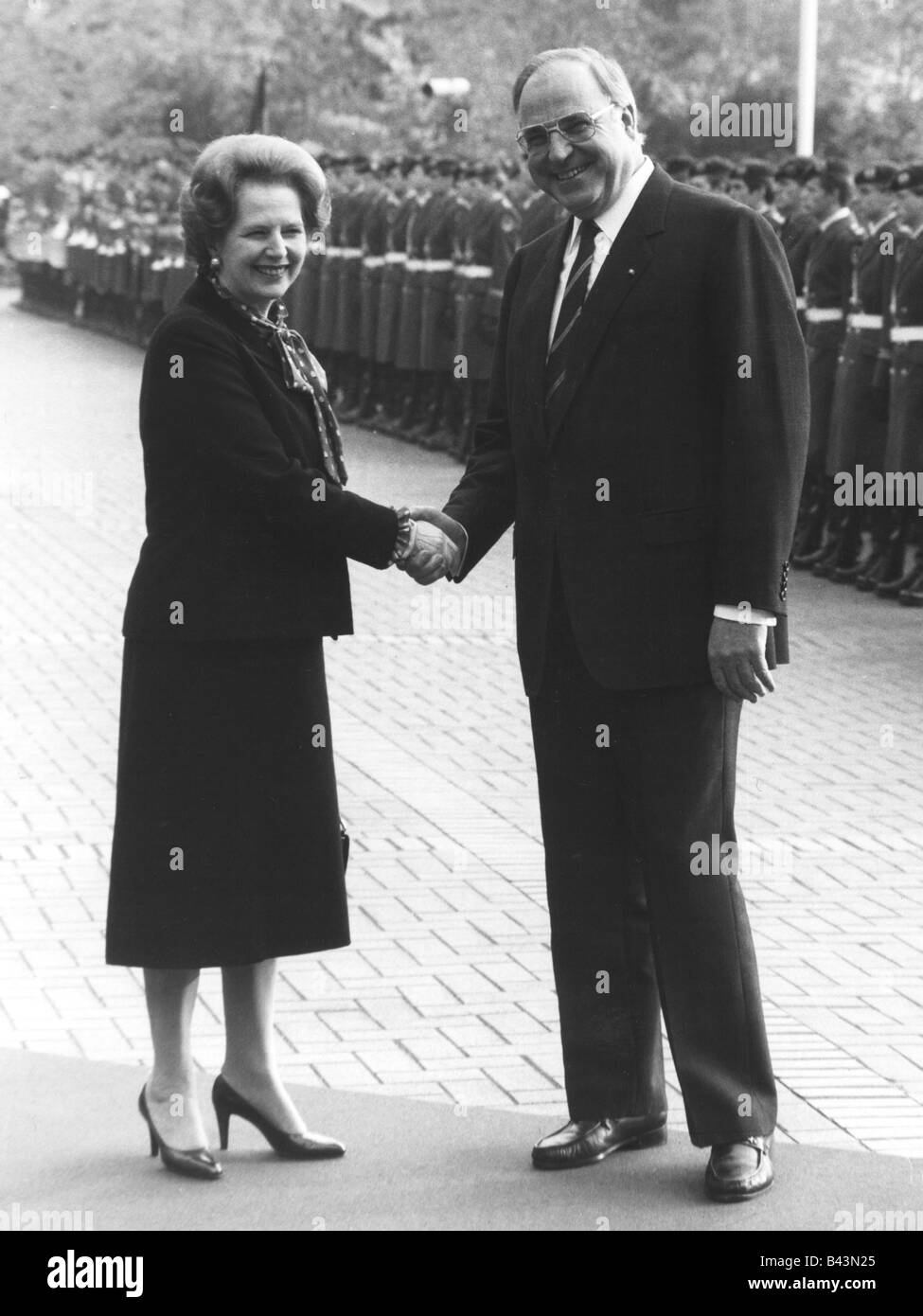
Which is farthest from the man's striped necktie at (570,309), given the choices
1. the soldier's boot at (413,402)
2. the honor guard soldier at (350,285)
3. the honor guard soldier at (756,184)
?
→ the honor guard soldier at (350,285)

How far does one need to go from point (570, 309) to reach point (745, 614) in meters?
0.64

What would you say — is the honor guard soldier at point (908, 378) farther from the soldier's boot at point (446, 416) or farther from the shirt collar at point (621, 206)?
the shirt collar at point (621, 206)

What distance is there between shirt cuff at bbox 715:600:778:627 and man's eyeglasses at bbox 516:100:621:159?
82 cm

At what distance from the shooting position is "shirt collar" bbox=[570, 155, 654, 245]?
4.64 meters

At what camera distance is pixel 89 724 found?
934cm

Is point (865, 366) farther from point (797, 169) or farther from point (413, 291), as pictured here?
point (413, 291)

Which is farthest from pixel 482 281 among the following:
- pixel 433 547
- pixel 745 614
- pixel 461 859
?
pixel 745 614

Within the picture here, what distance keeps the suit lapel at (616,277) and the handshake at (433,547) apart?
1.24ft

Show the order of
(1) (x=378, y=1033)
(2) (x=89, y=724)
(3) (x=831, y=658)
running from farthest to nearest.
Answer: (3) (x=831, y=658) → (2) (x=89, y=724) → (1) (x=378, y=1033)

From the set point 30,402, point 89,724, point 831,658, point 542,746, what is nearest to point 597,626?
point 542,746

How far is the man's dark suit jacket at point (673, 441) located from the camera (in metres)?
4.46
